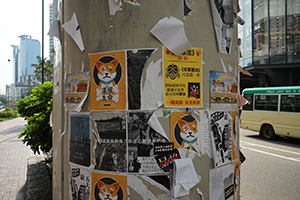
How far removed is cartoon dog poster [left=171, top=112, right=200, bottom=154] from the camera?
84.9 inches

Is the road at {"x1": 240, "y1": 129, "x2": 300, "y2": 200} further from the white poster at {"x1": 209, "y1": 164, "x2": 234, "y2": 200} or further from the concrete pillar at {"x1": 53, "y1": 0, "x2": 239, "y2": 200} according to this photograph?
the concrete pillar at {"x1": 53, "y1": 0, "x2": 239, "y2": 200}

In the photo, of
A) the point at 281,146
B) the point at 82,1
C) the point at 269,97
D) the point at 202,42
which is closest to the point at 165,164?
the point at 202,42

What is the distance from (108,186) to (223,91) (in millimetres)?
1446

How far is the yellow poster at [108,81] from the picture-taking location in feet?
7.09

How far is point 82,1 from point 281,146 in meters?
11.6

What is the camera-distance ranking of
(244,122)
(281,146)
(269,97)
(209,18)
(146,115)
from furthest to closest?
1. (244,122)
2. (269,97)
3. (281,146)
4. (209,18)
5. (146,115)

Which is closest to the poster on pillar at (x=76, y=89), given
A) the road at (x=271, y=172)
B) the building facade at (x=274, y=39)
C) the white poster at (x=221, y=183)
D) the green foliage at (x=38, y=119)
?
the white poster at (x=221, y=183)

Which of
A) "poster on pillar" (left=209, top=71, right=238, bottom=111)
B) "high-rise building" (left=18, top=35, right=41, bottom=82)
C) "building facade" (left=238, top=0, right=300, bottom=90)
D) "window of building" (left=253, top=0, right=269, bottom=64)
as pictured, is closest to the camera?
"poster on pillar" (left=209, top=71, right=238, bottom=111)

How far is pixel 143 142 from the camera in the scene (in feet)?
6.97

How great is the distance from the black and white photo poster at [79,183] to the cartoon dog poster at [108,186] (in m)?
0.08

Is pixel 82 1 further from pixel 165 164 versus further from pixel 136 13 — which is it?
pixel 165 164

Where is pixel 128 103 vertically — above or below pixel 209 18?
below

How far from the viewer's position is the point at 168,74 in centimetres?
214

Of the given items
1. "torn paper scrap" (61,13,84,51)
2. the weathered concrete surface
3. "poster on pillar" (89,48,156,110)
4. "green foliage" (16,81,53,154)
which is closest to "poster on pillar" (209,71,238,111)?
"poster on pillar" (89,48,156,110)
